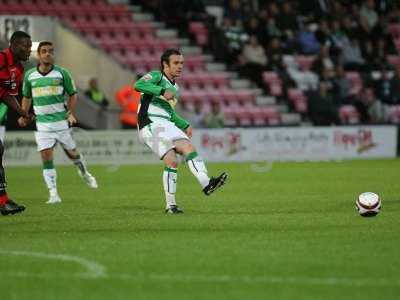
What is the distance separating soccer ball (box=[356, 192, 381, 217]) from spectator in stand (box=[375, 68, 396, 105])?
62.5 ft

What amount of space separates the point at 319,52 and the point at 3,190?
19.4 meters

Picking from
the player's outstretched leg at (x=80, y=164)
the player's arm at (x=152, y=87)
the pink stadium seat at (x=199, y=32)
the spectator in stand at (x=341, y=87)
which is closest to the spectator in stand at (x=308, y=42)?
the spectator in stand at (x=341, y=87)

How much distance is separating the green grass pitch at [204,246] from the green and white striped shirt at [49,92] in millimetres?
1184

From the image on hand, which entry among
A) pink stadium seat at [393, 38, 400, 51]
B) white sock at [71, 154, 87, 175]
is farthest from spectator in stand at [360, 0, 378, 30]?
white sock at [71, 154, 87, 175]

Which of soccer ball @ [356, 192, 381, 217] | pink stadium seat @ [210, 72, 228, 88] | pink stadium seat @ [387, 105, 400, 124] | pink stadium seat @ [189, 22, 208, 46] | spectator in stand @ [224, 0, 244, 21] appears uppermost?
spectator in stand @ [224, 0, 244, 21]

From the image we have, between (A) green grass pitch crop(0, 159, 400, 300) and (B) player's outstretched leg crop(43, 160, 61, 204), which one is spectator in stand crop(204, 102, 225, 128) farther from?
(B) player's outstretched leg crop(43, 160, 61, 204)

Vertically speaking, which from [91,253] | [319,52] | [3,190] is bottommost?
[91,253]

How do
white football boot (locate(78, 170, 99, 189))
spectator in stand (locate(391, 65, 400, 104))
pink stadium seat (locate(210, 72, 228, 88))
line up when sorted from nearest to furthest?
1. white football boot (locate(78, 170, 99, 189))
2. pink stadium seat (locate(210, 72, 228, 88))
3. spectator in stand (locate(391, 65, 400, 104))

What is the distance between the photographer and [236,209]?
44.7 feet

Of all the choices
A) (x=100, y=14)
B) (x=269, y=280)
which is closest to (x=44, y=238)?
(x=269, y=280)

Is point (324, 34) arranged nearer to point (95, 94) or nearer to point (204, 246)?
point (95, 94)

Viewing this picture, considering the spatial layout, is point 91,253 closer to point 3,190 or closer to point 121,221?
point 121,221

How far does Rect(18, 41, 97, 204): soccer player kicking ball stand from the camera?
49.9 feet

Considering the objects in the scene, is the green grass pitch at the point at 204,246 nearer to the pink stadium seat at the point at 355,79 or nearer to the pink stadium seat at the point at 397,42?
Answer: the pink stadium seat at the point at 355,79
